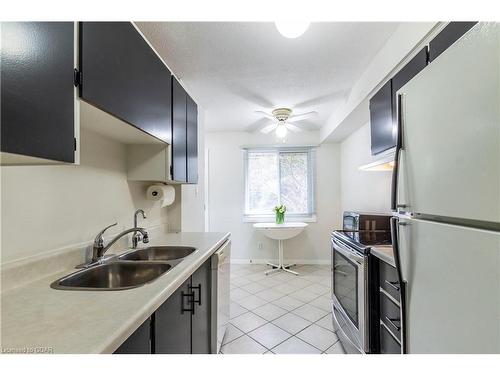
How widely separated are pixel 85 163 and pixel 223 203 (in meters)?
3.18

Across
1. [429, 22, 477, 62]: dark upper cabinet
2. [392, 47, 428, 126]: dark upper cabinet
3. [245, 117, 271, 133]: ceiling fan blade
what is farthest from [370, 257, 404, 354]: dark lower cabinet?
[245, 117, 271, 133]: ceiling fan blade

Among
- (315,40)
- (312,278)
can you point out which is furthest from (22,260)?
(312,278)

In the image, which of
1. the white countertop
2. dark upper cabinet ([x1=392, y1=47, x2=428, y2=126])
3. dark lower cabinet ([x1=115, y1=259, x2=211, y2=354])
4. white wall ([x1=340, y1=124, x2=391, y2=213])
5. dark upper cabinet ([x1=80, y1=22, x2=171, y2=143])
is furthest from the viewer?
white wall ([x1=340, y1=124, x2=391, y2=213])

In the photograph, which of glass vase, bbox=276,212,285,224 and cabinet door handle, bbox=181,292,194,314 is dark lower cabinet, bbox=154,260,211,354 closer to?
cabinet door handle, bbox=181,292,194,314

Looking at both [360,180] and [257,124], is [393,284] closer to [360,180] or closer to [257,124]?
[360,180]

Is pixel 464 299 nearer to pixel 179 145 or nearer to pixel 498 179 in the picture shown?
pixel 498 179

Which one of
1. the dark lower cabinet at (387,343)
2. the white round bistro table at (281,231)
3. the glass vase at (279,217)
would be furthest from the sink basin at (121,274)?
the glass vase at (279,217)

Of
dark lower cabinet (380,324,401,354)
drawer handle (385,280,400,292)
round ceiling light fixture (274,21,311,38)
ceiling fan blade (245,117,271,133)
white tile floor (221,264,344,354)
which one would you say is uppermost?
ceiling fan blade (245,117,271,133)

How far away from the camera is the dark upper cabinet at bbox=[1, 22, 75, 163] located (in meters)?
0.66

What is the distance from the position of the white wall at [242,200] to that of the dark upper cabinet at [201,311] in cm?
276

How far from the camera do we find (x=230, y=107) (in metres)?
3.28

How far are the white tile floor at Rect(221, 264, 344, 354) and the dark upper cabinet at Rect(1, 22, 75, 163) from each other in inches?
77.5

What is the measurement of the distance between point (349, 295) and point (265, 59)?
206 cm

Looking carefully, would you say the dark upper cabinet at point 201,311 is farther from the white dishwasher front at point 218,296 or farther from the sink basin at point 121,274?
the sink basin at point 121,274
